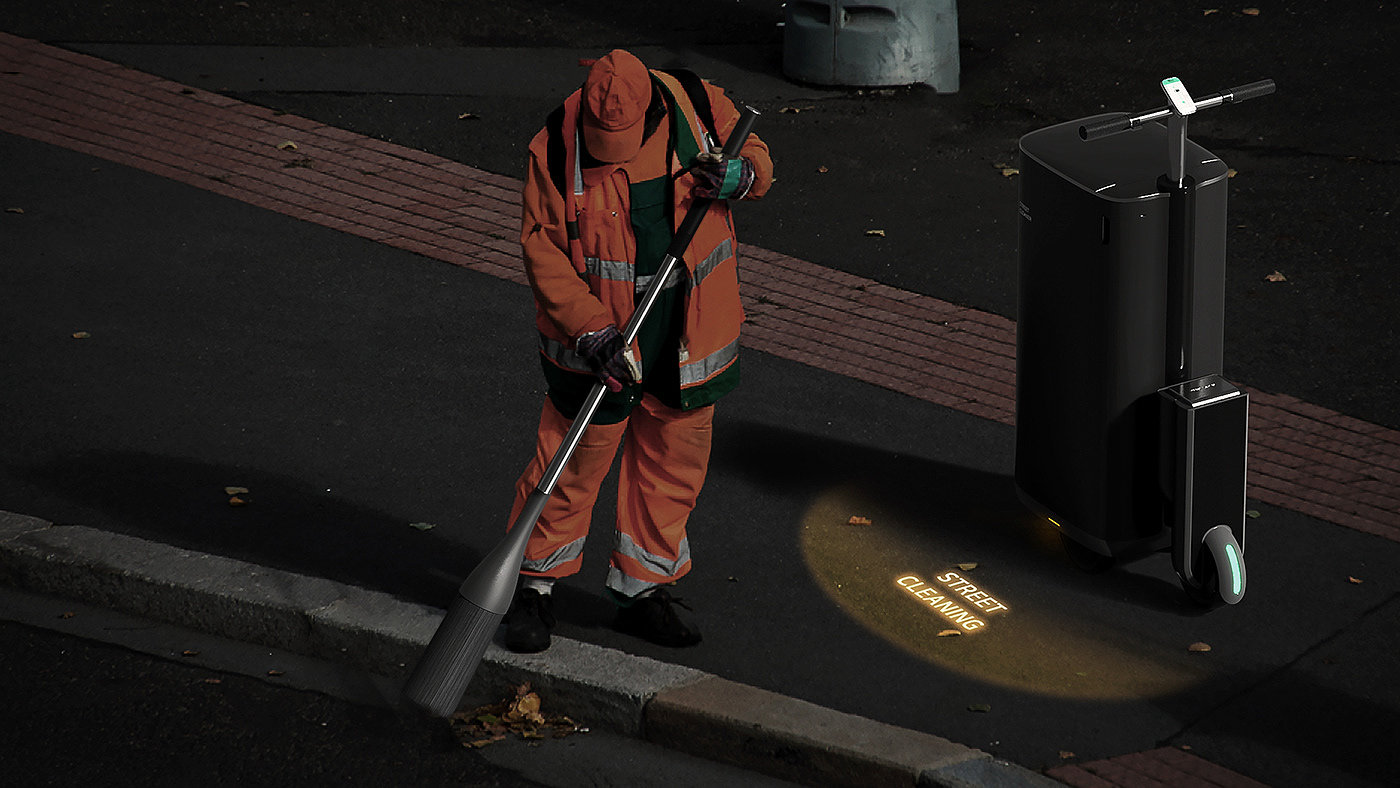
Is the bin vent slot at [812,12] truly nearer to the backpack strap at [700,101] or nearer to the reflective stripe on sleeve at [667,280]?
the backpack strap at [700,101]

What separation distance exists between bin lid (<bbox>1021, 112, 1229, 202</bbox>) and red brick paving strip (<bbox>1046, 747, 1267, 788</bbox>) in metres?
1.75

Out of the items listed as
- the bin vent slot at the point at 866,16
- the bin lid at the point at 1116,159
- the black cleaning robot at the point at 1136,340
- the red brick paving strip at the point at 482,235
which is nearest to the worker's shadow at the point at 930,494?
the black cleaning robot at the point at 1136,340

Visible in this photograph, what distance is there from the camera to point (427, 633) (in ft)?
18.2

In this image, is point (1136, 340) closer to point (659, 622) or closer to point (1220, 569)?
point (1220, 569)

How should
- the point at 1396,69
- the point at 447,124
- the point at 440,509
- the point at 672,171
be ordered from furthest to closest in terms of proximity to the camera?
1. the point at 1396,69
2. the point at 447,124
3. the point at 440,509
4. the point at 672,171

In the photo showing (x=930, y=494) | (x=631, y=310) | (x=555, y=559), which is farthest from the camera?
(x=930, y=494)

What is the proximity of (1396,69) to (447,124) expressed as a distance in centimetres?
609

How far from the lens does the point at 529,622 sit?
543 cm

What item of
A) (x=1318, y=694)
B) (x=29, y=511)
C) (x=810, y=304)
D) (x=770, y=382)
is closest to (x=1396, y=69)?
(x=810, y=304)

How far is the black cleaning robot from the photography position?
17.8ft

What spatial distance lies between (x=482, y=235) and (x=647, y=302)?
4.06m

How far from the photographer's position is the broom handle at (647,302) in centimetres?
498

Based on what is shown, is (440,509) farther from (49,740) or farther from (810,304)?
(810,304)

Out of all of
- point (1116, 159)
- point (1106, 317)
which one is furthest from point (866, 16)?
point (1106, 317)
